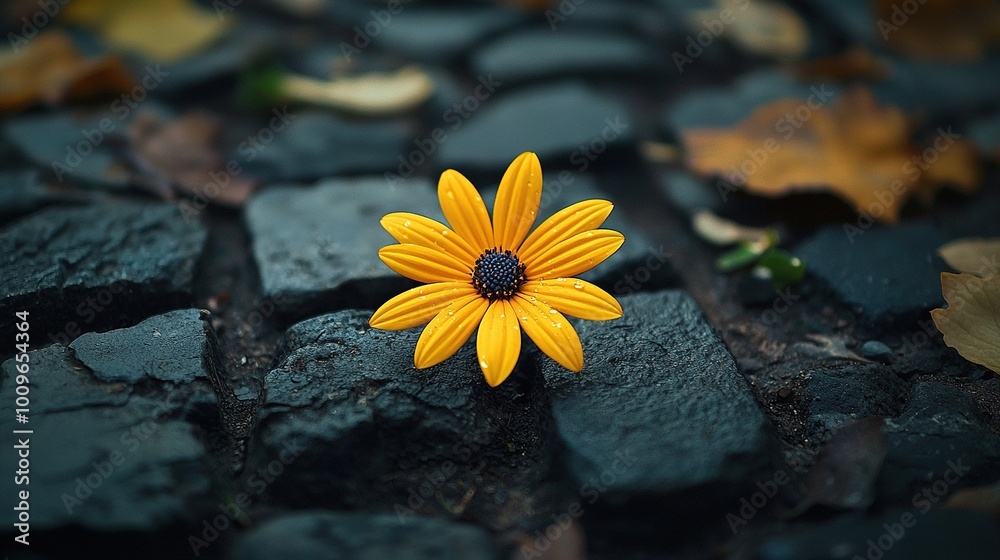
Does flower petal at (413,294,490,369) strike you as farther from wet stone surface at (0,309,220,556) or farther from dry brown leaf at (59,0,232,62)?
dry brown leaf at (59,0,232,62)

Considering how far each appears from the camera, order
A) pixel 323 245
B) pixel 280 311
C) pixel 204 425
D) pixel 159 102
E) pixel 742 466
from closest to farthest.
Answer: pixel 742 466 < pixel 204 425 < pixel 280 311 < pixel 323 245 < pixel 159 102

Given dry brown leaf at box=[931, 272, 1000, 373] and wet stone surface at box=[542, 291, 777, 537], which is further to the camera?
dry brown leaf at box=[931, 272, 1000, 373]

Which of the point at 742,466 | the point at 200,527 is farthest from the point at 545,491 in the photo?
the point at 200,527

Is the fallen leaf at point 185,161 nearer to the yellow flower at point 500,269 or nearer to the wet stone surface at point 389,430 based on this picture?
the wet stone surface at point 389,430

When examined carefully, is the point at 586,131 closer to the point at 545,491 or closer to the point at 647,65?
the point at 647,65

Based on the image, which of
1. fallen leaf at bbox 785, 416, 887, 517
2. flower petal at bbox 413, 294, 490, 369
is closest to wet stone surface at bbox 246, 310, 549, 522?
flower petal at bbox 413, 294, 490, 369

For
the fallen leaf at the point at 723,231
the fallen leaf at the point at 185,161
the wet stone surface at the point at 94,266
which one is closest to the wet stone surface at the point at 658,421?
the fallen leaf at the point at 723,231
